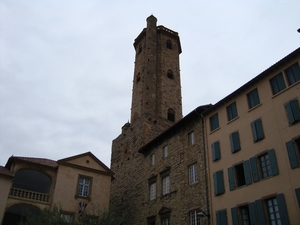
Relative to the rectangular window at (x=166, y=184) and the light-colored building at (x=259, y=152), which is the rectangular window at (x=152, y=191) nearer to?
the rectangular window at (x=166, y=184)

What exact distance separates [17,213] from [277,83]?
59.6 feet

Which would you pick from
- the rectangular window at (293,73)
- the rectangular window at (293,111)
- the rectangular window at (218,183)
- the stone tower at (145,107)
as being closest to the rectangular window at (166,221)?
the stone tower at (145,107)

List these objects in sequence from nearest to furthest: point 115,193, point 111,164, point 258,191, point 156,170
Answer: point 258,191 → point 156,170 → point 115,193 → point 111,164

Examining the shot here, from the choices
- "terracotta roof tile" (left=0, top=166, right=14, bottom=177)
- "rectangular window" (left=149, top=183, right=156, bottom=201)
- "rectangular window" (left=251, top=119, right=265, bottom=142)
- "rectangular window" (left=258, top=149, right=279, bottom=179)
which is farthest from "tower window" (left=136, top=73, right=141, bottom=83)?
"rectangular window" (left=258, top=149, right=279, bottom=179)

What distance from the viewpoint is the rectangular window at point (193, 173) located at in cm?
2071

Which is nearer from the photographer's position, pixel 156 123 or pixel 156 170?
pixel 156 170

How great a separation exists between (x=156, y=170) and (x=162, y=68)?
16632 millimetres

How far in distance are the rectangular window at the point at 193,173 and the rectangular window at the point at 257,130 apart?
5291mm

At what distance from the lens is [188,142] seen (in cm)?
2258

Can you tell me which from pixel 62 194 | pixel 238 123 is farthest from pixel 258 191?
pixel 62 194

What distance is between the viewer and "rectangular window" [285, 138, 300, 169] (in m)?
14.2

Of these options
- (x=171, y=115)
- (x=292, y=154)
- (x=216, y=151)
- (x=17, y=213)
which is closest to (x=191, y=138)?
(x=216, y=151)

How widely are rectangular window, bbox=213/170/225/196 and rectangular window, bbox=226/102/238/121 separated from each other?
10.8ft

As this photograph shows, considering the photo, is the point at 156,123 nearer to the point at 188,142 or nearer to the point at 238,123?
the point at 188,142
